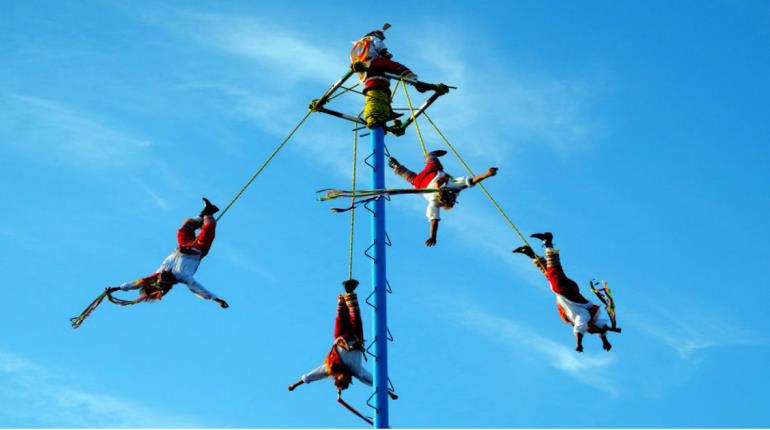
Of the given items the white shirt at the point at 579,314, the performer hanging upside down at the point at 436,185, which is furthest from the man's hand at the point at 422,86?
the white shirt at the point at 579,314

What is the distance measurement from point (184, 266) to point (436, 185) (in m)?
4.65

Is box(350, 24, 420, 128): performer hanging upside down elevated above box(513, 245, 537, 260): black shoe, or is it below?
above

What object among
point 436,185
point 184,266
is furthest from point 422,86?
point 184,266

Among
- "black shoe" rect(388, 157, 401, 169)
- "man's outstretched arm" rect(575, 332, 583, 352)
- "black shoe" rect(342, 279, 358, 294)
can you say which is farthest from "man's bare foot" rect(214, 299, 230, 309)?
"man's outstretched arm" rect(575, 332, 583, 352)

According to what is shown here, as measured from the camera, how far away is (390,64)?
19062 mm

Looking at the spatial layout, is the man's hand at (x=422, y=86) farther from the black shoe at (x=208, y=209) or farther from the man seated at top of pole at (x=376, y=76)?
the black shoe at (x=208, y=209)

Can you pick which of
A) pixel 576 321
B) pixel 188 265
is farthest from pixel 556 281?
pixel 188 265

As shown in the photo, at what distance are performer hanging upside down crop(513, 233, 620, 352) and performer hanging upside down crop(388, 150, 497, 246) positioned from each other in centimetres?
147

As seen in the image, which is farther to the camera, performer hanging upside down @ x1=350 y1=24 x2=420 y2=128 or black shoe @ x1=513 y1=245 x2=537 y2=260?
performer hanging upside down @ x1=350 y1=24 x2=420 y2=128

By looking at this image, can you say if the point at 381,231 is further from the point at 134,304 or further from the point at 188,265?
the point at 134,304

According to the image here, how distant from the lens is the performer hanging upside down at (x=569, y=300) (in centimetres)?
1748

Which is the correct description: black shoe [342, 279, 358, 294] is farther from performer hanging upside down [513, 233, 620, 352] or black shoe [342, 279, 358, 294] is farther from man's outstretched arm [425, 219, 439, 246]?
performer hanging upside down [513, 233, 620, 352]

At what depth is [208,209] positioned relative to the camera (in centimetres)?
1919

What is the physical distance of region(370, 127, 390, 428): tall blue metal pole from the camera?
16.5m
